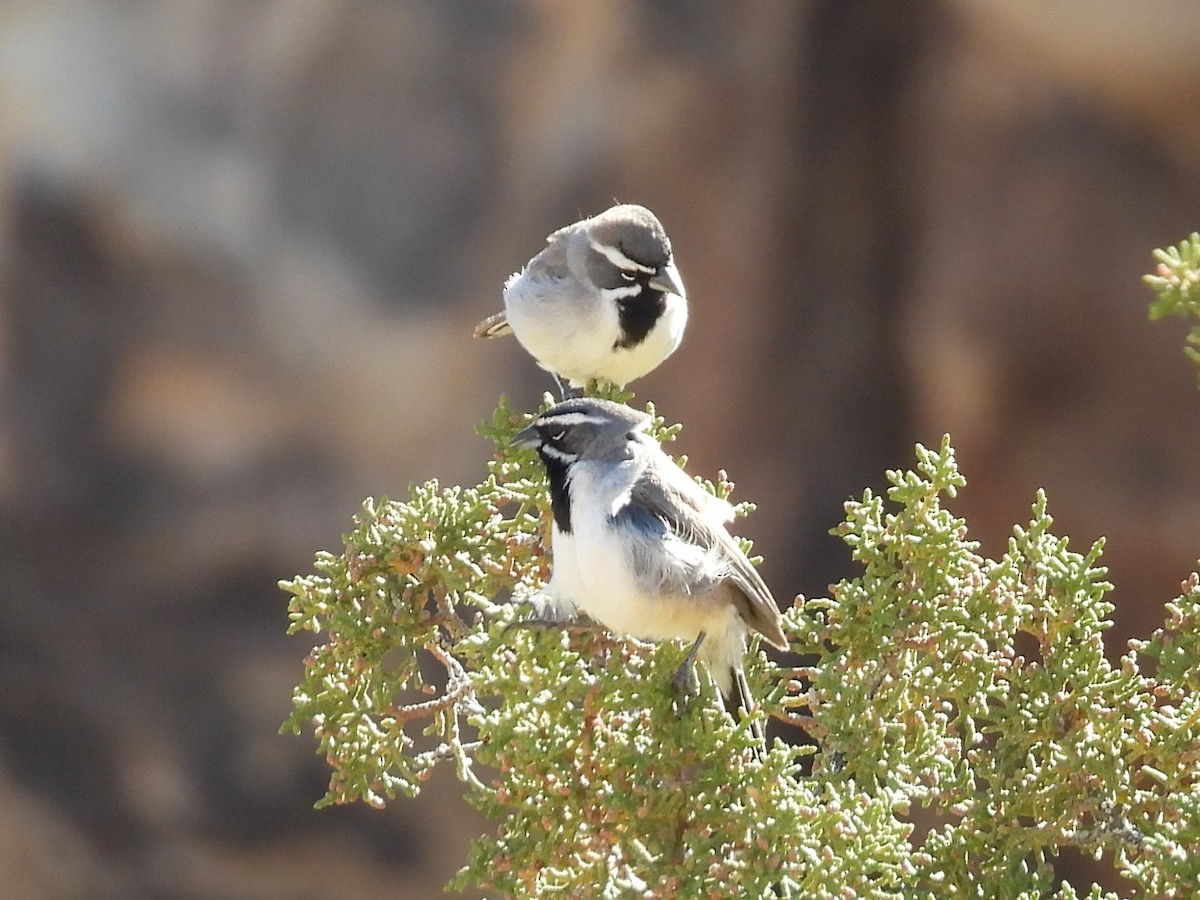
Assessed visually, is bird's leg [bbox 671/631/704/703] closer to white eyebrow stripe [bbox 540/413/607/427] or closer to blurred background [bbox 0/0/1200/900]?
white eyebrow stripe [bbox 540/413/607/427]

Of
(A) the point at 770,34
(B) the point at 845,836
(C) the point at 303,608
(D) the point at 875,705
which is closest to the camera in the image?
(B) the point at 845,836

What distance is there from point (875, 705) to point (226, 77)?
415cm

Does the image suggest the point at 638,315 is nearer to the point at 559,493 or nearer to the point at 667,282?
the point at 667,282

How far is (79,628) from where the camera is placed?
4.96m

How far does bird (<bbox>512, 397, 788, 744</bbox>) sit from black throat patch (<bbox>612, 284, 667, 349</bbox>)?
55 cm

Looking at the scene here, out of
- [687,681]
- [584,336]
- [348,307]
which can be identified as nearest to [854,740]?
[687,681]

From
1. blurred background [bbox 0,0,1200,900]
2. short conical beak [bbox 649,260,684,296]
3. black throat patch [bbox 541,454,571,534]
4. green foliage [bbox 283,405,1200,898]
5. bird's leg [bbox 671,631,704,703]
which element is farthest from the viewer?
blurred background [bbox 0,0,1200,900]

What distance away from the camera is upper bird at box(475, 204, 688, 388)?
103 inches

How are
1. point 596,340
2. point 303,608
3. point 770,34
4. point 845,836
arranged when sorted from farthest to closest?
point 770,34, point 596,340, point 303,608, point 845,836

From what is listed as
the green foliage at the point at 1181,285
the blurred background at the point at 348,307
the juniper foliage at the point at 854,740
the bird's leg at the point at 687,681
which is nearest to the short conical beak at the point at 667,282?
the juniper foliage at the point at 854,740

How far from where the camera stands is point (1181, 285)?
1.17m

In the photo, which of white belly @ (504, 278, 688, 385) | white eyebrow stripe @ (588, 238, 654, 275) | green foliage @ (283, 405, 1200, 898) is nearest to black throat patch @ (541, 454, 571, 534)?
green foliage @ (283, 405, 1200, 898)

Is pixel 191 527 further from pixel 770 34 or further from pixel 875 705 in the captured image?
pixel 875 705

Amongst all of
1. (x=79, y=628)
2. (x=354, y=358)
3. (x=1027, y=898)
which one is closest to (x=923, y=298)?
(x=354, y=358)
